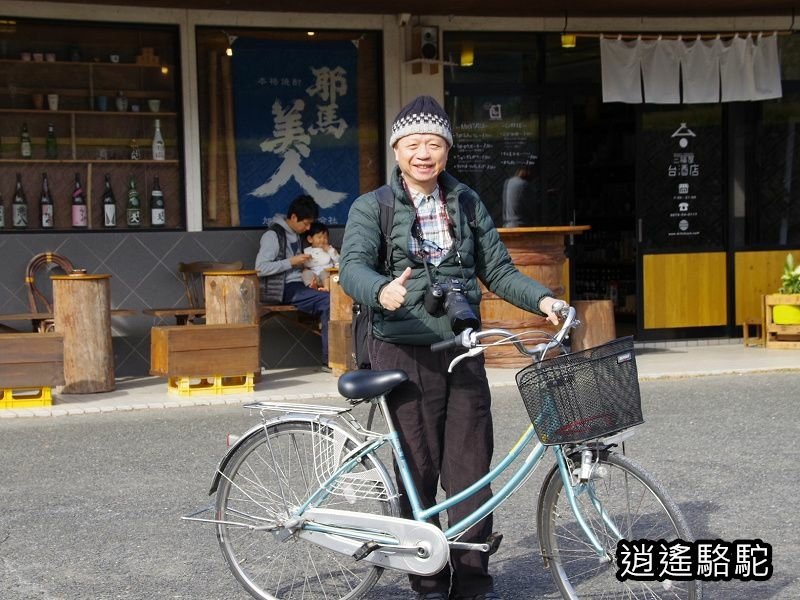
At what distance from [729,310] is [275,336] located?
4841 mm

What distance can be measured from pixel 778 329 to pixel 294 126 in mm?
5185

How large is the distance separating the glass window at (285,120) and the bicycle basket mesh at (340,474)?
25.4 feet

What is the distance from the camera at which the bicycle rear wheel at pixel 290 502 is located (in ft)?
15.6

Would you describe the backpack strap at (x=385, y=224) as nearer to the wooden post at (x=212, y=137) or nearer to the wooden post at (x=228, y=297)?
the wooden post at (x=228, y=297)

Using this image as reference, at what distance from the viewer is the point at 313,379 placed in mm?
11398

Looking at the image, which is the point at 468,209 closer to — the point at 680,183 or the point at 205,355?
the point at 205,355

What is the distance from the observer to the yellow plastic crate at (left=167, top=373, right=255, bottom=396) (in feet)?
34.1

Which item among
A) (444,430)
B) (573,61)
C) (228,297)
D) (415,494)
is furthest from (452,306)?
(573,61)

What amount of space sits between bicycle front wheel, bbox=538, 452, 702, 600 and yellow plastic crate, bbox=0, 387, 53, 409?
20.5 feet

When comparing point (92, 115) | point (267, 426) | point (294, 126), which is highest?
point (92, 115)

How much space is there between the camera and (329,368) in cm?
Result: 1201

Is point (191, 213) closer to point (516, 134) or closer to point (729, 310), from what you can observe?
point (516, 134)

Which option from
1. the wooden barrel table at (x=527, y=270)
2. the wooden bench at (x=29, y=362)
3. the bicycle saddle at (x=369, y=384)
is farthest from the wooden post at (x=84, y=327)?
the bicycle saddle at (x=369, y=384)

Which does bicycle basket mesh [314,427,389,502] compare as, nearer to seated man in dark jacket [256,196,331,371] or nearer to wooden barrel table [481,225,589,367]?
wooden barrel table [481,225,589,367]
